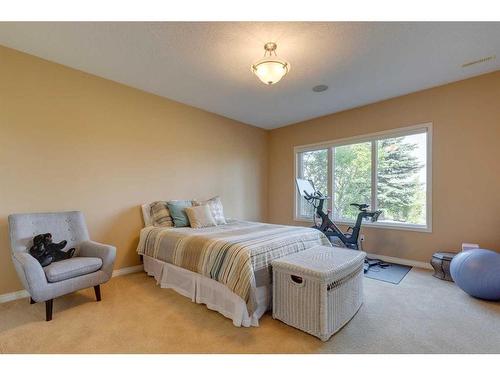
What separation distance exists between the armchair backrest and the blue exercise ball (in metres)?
4.09

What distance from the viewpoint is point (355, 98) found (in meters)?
3.78

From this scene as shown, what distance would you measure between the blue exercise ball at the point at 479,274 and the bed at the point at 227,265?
1.37 metres

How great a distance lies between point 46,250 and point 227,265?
1.78 metres

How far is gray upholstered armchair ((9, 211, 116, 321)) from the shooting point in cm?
202

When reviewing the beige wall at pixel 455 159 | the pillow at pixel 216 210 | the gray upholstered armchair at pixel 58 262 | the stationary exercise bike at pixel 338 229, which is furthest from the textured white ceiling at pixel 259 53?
the gray upholstered armchair at pixel 58 262

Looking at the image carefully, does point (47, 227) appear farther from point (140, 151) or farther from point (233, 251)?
point (233, 251)

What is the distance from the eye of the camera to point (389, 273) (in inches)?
128

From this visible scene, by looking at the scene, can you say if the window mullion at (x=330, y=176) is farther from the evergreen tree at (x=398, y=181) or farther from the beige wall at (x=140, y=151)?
the evergreen tree at (x=398, y=181)

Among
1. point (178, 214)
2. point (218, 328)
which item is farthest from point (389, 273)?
point (178, 214)

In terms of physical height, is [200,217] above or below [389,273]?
above

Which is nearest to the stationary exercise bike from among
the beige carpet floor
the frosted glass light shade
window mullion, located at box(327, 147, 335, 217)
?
window mullion, located at box(327, 147, 335, 217)

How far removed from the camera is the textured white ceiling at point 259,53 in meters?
2.17
